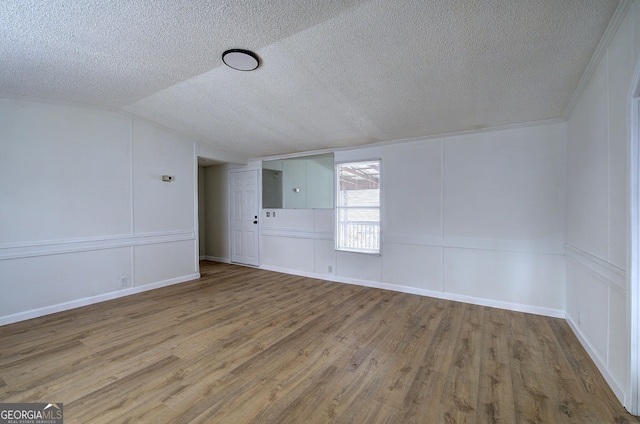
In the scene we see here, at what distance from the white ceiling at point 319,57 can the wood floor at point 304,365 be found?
8.16ft

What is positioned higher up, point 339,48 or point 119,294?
point 339,48

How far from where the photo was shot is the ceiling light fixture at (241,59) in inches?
95.4

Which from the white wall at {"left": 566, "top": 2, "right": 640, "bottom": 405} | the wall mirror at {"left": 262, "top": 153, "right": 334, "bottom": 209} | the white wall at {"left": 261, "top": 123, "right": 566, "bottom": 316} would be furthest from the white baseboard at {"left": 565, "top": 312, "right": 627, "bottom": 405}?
the wall mirror at {"left": 262, "top": 153, "right": 334, "bottom": 209}

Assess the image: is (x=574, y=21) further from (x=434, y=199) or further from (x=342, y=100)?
(x=434, y=199)

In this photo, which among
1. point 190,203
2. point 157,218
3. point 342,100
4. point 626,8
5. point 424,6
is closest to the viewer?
point 626,8

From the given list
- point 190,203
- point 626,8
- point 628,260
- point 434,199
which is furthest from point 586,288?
point 190,203

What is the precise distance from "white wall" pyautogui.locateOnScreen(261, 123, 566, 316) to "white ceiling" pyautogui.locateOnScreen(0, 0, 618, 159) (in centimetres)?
39

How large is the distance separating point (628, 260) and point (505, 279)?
199cm

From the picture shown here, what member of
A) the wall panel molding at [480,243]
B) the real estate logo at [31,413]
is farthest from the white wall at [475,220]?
the real estate logo at [31,413]

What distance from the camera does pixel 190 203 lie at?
194 inches

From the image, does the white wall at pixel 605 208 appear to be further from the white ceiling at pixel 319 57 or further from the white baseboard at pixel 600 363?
the white ceiling at pixel 319 57

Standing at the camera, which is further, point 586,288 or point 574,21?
point 586,288

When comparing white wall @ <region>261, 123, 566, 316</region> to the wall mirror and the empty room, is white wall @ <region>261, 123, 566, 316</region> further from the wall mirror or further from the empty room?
the wall mirror

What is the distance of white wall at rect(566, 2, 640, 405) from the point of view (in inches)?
67.9
